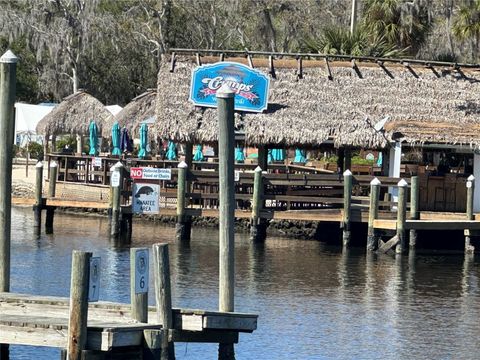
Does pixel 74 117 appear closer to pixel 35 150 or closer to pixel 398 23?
pixel 35 150

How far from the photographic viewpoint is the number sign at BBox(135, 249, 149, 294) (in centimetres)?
1502

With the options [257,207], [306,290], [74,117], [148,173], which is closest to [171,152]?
[74,117]

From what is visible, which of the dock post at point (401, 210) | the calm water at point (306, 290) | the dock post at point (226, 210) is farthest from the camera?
the dock post at point (401, 210)

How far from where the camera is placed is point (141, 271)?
49.9 ft

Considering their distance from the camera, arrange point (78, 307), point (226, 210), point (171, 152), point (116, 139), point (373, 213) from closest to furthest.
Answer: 1. point (78, 307)
2. point (226, 210)
3. point (373, 213)
4. point (116, 139)
5. point (171, 152)

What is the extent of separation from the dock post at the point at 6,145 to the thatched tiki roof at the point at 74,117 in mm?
29148

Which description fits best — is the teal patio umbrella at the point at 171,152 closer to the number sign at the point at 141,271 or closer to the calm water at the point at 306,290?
the calm water at the point at 306,290

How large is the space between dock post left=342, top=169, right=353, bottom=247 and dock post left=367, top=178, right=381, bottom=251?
53 cm

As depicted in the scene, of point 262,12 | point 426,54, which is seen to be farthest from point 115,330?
point 262,12

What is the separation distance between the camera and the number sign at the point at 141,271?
49.3ft

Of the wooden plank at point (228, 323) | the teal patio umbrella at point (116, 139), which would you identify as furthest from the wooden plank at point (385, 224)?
the wooden plank at point (228, 323)


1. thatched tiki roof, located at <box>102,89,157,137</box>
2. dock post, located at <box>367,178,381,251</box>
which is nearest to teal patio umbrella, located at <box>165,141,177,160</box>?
thatched tiki roof, located at <box>102,89,157,137</box>

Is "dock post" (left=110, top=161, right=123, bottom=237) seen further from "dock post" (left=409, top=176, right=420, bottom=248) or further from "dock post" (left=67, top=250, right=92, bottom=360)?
"dock post" (left=67, top=250, right=92, bottom=360)

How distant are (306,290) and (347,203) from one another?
19.3 ft
